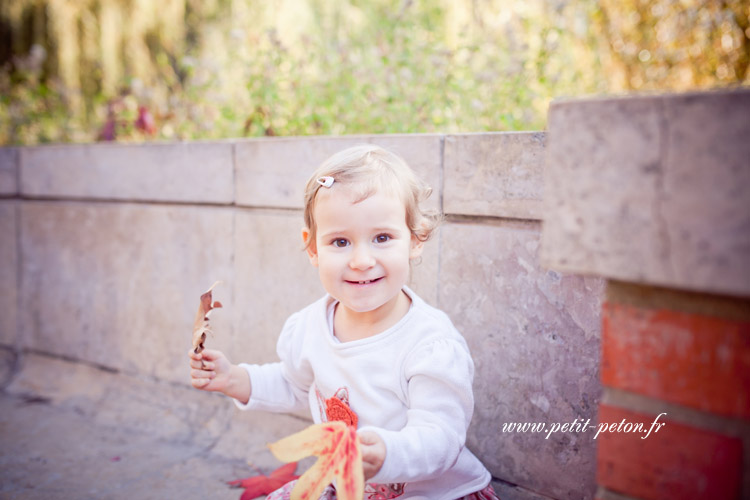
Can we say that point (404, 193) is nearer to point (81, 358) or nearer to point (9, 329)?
point (81, 358)

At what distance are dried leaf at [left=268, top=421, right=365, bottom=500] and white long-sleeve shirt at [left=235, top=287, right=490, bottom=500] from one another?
97 millimetres

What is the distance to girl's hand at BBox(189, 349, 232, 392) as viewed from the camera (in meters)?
1.69

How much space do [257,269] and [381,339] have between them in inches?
41.8

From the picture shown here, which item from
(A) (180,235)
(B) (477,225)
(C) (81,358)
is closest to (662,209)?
(B) (477,225)

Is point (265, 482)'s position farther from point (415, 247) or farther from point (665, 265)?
point (665, 265)

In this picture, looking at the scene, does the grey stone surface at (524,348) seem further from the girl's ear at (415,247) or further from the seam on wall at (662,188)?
the seam on wall at (662,188)

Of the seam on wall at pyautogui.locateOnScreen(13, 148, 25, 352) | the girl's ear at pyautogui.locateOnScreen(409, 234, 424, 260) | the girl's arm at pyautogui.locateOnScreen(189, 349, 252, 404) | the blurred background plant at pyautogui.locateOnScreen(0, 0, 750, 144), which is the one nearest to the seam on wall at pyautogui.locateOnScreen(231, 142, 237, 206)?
the blurred background plant at pyautogui.locateOnScreen(0, 0, 750, 144)

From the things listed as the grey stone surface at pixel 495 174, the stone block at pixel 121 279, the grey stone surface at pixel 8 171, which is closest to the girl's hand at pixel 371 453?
the grey stone surface at pixel 495 174

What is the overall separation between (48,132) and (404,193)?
13.9 ft

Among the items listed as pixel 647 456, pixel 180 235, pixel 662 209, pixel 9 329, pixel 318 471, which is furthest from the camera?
pixel 9 329

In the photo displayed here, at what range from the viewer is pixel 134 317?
2924mm

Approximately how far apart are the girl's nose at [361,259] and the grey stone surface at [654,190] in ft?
2.17

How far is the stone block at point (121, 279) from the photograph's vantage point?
2.69 meters

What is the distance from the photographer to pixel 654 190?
0.81 meters
